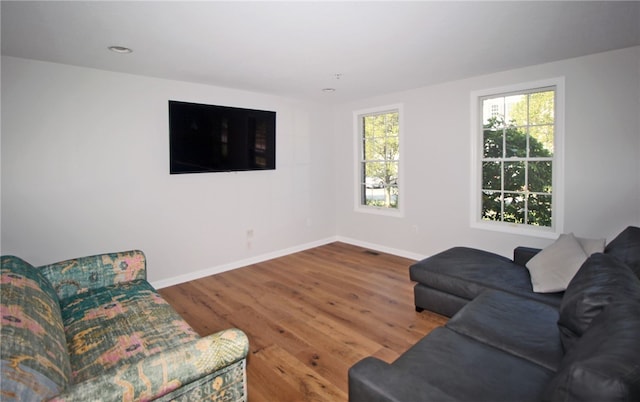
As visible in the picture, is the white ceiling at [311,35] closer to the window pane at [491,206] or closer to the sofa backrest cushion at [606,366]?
the window pane at [491,206]

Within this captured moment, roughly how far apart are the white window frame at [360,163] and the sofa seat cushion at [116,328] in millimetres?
3492

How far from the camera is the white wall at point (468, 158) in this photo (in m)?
3.13

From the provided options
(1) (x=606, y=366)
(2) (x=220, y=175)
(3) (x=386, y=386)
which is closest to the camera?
(1) (x=606, y=366)

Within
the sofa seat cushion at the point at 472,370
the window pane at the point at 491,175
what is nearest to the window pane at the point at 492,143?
the window pane at the point at 491,175

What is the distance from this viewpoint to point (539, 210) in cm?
378

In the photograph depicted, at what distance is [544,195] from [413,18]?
2.57m

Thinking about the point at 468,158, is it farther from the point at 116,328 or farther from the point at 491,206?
the point at 116,328

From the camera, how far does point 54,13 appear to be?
2.18m

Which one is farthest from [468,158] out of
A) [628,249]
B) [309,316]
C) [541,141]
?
[309,316]

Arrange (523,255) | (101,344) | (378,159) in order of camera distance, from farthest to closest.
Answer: (378,159), (523,255), (101,344)

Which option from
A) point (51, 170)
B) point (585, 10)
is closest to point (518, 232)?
point (585, 10)

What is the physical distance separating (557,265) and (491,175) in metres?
1.81

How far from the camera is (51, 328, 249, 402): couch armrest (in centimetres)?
120

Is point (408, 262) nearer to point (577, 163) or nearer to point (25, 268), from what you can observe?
point (577, 163)
